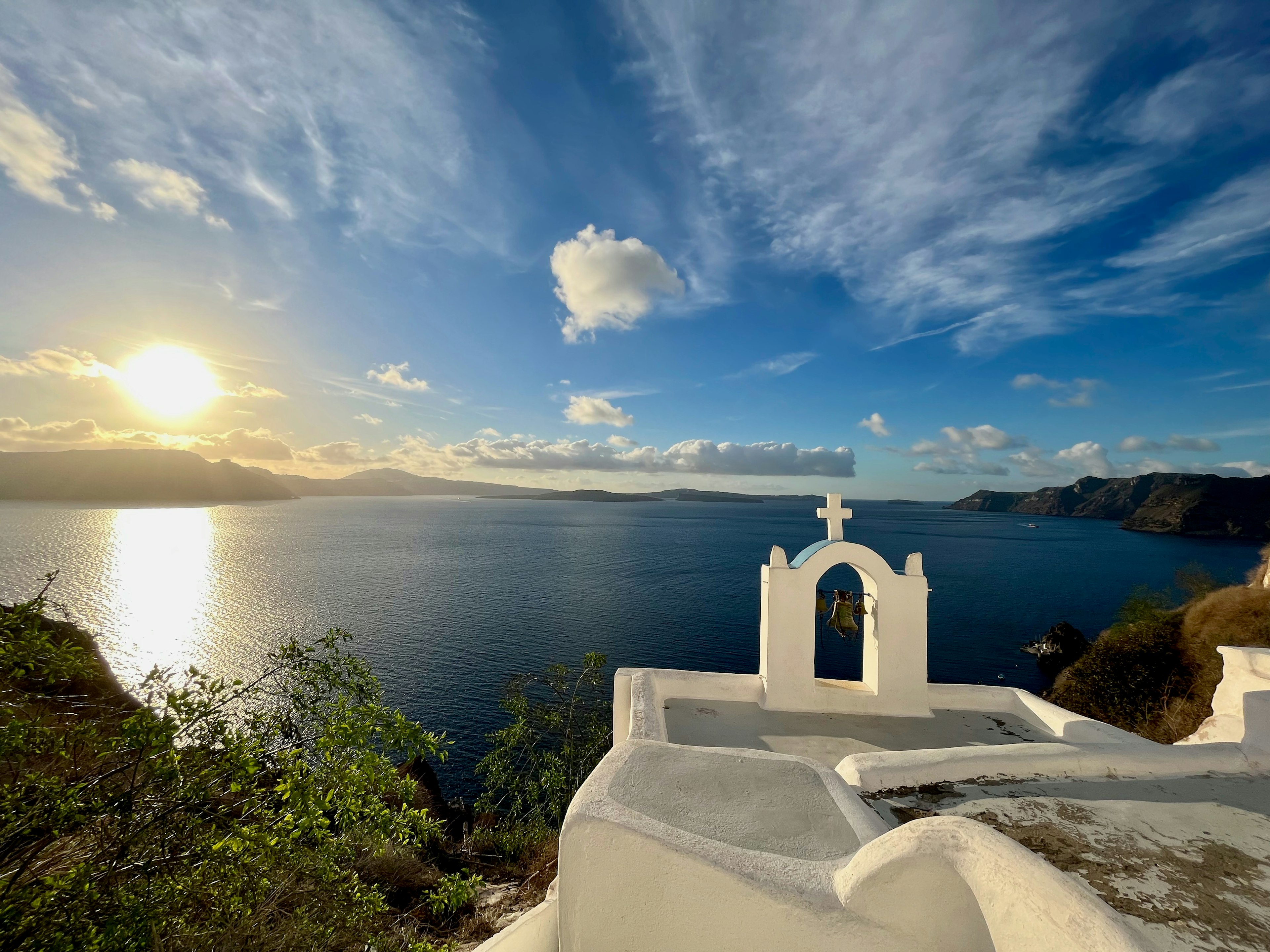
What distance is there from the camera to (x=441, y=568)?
66.0 m

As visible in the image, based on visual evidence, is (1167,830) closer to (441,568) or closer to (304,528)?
(441,568)

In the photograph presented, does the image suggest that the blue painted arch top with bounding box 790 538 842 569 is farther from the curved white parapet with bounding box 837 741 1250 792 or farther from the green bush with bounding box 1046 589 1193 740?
the green bush with bounding box 1046 589 1193 740

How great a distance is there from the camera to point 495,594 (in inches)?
2057

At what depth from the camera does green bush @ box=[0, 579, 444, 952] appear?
4.14 meters

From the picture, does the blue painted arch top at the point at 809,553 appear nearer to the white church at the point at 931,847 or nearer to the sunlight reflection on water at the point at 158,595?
the white church at the point at 931,847

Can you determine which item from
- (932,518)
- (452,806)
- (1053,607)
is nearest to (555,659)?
(452,806)

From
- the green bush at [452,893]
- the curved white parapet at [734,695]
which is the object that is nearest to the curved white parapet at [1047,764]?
the curved white parapet at [734,695]

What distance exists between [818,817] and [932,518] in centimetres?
20038

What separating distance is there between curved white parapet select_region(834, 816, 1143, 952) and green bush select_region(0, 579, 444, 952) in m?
4.77

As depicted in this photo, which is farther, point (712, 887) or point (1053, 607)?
point (1053, 607)

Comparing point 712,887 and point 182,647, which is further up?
point 712,887

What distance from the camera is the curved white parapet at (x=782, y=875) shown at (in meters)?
2.69

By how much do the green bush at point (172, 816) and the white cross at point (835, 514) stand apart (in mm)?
6475

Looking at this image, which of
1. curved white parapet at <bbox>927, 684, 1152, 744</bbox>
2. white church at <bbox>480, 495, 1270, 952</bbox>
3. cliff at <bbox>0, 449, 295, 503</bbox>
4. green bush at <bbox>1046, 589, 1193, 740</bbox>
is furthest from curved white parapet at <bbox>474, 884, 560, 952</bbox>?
cliff at <bbox>0, 449, 295, 503</bbox>
